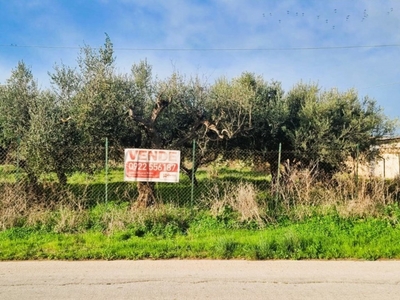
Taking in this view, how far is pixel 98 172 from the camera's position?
11.1 meters

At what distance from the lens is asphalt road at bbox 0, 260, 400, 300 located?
4.57m

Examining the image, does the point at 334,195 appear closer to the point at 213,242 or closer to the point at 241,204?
the point at 241,204

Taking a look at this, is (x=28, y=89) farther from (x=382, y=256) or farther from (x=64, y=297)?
(x=382, y=256)

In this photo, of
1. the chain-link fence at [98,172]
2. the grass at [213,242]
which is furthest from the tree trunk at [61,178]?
the grass at [213,242]

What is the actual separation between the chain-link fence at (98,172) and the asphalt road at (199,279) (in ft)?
10.5

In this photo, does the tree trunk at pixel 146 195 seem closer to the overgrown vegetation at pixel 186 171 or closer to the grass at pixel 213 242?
the overgrown vegetation at pixel 186 171

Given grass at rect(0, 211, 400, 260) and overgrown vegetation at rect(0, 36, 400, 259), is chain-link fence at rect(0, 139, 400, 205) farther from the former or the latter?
grass at rect(0, 211, 400, 260)

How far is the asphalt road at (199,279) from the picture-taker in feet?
15.0

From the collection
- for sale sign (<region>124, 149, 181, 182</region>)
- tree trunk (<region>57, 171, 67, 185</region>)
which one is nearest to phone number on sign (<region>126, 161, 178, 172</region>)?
for sale sign (<region>124, 149, 181, 182</region>)

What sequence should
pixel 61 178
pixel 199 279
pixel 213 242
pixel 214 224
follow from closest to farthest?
pixel 199 279, pixel 213 242, pixel 214 224, pixel 61 178

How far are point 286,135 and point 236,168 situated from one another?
12.3ft

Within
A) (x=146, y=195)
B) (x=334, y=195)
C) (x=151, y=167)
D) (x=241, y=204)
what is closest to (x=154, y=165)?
(x=151, y=167)

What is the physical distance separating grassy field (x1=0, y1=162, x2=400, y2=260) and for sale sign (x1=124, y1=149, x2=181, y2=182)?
0.87 metres

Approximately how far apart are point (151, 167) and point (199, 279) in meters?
4.58
